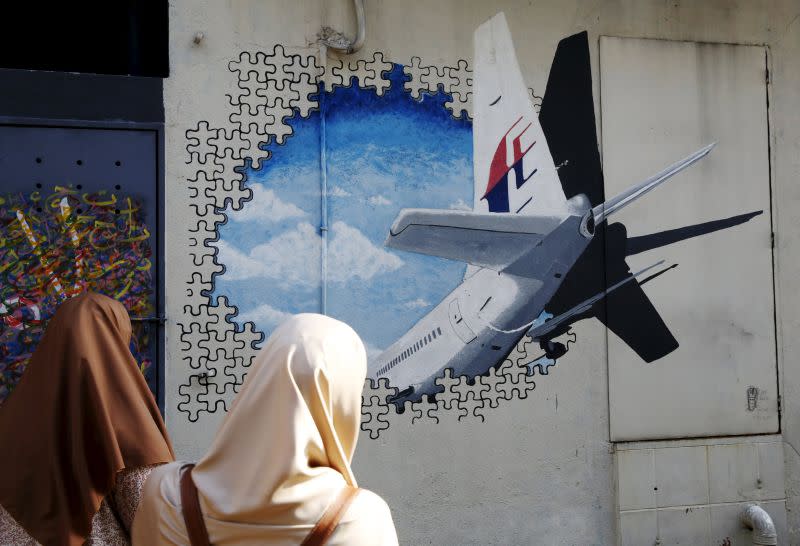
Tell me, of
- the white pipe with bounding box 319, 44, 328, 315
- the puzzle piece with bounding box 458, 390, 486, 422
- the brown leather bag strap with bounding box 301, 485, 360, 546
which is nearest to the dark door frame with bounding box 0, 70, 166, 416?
the white pipe with bounding box 319, 44, 328, 315

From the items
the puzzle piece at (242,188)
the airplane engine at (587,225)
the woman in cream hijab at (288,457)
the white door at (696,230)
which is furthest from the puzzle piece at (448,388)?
the woman in cream hijab at (288,457)

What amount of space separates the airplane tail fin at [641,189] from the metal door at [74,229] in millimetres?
2670

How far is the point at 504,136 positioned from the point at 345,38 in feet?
3.65

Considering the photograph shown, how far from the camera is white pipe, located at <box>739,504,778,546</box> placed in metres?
5.54

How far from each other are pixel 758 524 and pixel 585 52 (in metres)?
3.10

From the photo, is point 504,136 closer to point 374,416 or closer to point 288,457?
point 374,416

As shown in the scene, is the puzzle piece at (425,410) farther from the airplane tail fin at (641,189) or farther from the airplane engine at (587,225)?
the airplane tail fin at (641,189)

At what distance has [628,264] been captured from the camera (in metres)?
5.63

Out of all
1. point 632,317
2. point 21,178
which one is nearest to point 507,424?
point 632,317

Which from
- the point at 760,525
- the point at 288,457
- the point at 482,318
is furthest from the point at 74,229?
the point at 760,525

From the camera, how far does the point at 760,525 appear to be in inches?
219

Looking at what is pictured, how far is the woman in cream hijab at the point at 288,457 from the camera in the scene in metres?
1.81

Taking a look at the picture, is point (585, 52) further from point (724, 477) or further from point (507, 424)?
point (724, 477)

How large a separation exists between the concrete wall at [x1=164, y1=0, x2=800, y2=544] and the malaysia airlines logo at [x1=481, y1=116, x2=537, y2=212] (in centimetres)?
35
